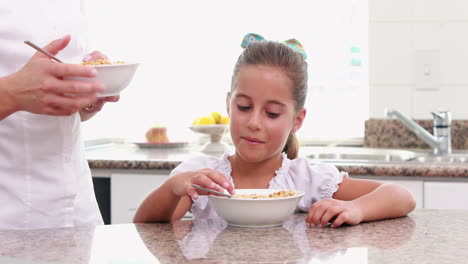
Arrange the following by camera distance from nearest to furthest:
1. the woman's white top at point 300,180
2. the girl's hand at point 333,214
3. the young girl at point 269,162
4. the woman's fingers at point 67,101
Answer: the woman's fingers at point 67,101 < the girl's hand at point 333,214 < the young girl at point 269,162 < the woman's white top at point 300,180

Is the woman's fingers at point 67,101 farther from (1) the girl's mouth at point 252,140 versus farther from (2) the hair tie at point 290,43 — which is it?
(2) the hair tie at point 290,43

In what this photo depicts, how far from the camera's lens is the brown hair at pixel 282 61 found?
61.4 inches

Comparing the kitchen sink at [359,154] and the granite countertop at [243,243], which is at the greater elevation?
the granite countertop at [243,243]

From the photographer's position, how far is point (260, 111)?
1.46 meters

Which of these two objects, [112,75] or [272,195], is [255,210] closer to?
[272,195]

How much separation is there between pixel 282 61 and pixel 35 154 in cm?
62

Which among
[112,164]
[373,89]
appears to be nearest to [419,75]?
[373,89]

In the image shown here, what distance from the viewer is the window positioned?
3.02 m

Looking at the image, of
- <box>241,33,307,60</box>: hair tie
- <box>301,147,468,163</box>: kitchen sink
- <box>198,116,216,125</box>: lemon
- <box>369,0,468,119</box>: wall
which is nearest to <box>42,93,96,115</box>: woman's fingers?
<box>241,33,307,60</box>: hair tie

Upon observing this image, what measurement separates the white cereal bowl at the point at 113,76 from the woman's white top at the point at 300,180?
1.48 feet

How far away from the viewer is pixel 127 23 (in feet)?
10.8

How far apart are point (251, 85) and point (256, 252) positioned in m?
0.61

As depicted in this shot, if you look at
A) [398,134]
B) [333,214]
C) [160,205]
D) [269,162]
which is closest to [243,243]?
[333,214]

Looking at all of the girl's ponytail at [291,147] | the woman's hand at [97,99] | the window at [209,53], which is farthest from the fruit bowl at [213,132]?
the woman's hand at [97,99]
